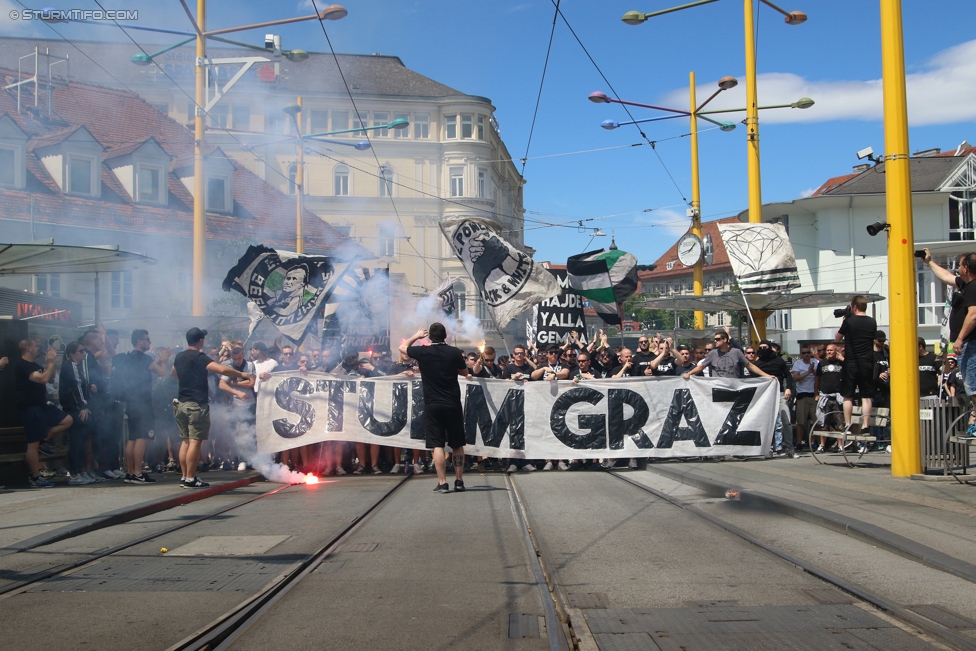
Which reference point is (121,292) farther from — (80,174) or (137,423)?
(137,423)

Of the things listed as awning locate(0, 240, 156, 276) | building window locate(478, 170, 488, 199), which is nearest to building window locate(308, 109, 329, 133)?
building window locate(478, 170, 488, 199)

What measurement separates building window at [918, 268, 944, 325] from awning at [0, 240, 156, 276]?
4093 centimetres

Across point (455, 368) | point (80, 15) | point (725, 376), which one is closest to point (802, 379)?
point (725, 376)

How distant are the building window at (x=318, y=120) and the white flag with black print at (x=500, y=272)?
807 inches

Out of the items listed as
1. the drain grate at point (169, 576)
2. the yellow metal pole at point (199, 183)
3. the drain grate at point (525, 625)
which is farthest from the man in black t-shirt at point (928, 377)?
the yellow metal pole at point (199, 183)

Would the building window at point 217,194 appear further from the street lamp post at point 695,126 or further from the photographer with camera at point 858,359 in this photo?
the photographer with camera at point 858,359

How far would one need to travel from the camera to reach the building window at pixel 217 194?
31172 mm

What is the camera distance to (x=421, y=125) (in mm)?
54562

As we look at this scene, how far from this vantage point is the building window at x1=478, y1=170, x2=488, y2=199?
179ft

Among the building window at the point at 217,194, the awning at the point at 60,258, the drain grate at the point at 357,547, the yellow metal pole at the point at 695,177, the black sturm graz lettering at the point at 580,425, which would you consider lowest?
the drain grate at the point at 357,547

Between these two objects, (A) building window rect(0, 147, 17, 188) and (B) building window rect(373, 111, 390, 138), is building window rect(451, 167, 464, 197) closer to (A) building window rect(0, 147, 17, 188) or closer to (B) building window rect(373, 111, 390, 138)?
(B) building window rect(373, 111, 390, 138)

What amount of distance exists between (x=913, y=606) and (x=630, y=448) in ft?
26.0

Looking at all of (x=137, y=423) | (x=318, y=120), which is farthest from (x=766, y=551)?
(x=318, y=120)

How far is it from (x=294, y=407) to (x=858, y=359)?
7.31 meters
